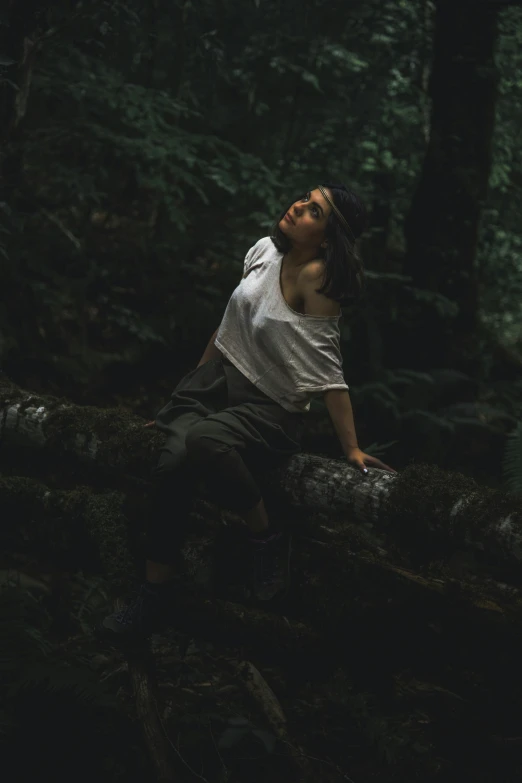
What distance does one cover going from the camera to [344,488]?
10.5 ft

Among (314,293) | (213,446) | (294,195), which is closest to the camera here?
(213,446)

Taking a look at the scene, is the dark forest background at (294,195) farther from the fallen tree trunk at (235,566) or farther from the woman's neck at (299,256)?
the woman's neck at (299,256)

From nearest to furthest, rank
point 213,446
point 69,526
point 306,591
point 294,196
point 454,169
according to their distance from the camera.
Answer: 1. point 213,446
2. point 306,591
3. point 69,526
4. point 294,196
5. point 454,169

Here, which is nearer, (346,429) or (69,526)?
(346,429)

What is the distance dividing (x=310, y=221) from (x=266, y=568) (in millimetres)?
1608

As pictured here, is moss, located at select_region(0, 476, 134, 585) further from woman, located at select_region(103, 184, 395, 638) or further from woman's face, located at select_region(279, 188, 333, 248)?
woman's face, located at select_region(279, 188, 333, 248)

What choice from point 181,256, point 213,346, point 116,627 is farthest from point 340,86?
point 116,627

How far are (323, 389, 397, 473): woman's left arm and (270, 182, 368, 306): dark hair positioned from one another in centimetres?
43

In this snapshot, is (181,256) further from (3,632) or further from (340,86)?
(3,632)

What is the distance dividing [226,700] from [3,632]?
110cm

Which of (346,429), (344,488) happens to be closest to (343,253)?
(346,429)

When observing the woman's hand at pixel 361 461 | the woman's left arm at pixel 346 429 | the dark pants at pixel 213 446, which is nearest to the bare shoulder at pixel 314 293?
the woman's left arm at pixel 346 429

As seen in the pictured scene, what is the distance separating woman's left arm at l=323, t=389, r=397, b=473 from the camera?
10.7 feet

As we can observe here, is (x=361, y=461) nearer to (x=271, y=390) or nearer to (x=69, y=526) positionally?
(x=271, y=390)
